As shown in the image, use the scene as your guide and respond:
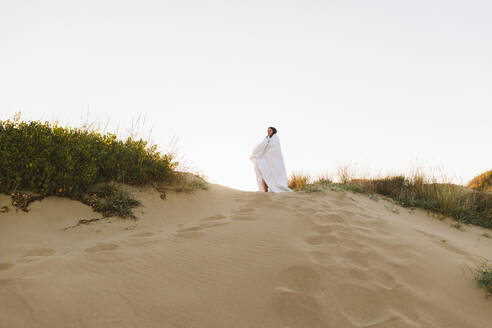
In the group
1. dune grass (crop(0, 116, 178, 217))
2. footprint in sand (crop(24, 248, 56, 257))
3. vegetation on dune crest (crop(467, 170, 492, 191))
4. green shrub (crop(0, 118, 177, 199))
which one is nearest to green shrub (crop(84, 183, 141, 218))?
dune grass (crop(0, 116, 178, 217))

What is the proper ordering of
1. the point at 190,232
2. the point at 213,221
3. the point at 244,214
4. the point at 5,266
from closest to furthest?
1. the point at 5,266
2. the point at 190,232
3. the point at 213,221
4. the point at 244,214

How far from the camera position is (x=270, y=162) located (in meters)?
9.70

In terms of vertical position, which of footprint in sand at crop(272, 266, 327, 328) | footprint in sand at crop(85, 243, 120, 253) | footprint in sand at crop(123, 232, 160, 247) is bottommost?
footprint in sand at crop(272, 266, 327, 328)

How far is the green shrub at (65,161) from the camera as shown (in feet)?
13.4

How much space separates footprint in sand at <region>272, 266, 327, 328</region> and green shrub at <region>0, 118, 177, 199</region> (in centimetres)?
363

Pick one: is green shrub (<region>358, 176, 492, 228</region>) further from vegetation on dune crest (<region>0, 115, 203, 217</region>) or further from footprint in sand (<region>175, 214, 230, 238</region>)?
vegetation on dune crest (<region>0, 115, 203, 217</region>)

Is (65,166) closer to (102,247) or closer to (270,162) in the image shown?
(102,247)

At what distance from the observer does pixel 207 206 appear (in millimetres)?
5555

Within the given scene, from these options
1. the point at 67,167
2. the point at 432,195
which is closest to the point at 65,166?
the point at 67,167

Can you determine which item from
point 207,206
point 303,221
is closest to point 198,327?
point 303,221

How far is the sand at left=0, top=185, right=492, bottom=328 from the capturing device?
76.8 inches

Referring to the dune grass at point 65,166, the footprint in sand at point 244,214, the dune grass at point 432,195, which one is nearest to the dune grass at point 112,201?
the dune grass at point 65,166

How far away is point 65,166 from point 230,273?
11.1ft

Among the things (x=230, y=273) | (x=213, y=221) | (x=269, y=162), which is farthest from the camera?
(x=269, y=162)
